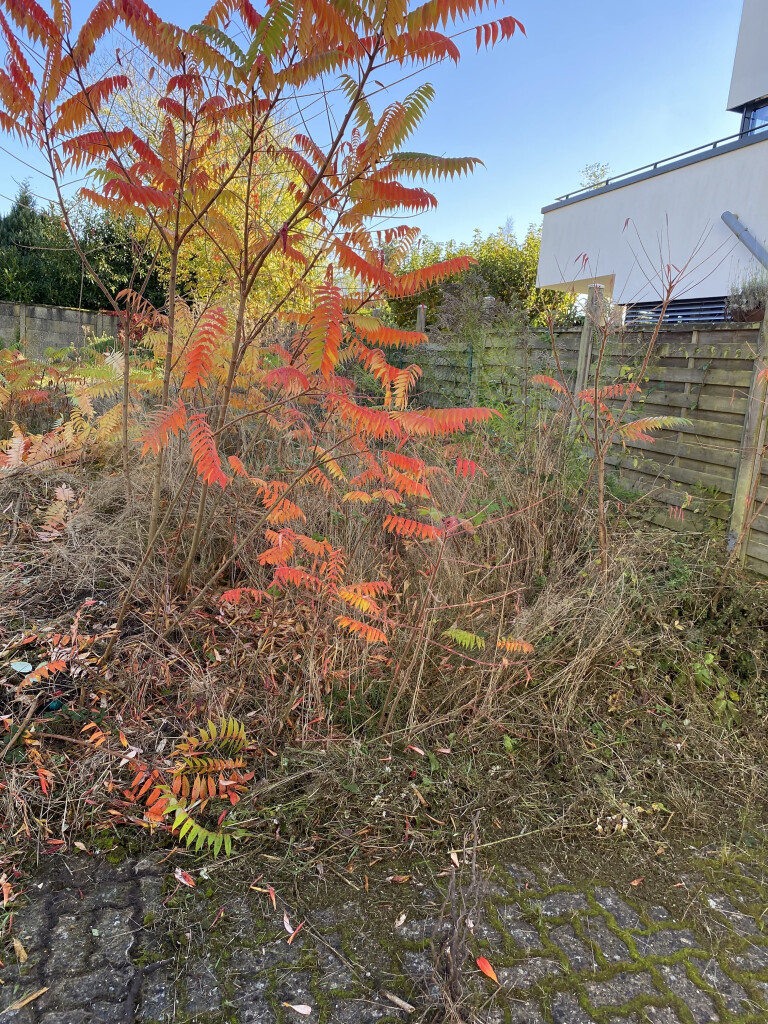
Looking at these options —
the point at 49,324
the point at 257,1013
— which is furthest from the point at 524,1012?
the point at 49,324

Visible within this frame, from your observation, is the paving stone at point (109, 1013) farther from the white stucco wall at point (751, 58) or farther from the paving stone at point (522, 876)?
the white stucco wall at point (751, 58)

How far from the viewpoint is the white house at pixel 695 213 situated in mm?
9617

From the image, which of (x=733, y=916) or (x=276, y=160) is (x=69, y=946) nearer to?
(x=733, y=916)

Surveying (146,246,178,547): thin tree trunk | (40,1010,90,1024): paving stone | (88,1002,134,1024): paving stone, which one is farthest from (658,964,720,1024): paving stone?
(146,246,178,547): thin tree trunk

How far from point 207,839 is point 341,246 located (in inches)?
83.6

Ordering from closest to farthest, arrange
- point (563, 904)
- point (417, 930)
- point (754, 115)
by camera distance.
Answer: point (417, 930), point (563, 904), point (754, 115)

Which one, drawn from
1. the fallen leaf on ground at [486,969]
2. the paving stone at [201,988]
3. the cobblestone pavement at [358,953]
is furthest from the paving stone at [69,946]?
the fallen leaf on ground at [486,969]

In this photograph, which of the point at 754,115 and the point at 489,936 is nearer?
the point at 489,936

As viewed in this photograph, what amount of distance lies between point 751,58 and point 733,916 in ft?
50.8

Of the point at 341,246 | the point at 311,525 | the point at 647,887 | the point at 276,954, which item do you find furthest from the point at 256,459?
the point at 647,887

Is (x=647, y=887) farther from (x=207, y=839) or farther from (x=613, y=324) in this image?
(x=613, y=324)

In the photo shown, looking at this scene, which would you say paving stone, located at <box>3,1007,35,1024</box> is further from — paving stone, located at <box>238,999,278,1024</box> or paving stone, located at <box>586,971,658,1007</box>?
paving stone, located at <box>586,971,658,1007</box>

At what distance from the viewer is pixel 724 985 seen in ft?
5.83

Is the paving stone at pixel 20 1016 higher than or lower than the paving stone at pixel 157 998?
higher
